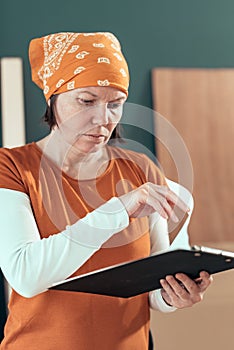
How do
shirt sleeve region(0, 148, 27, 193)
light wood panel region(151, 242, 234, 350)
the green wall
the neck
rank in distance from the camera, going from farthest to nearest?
the green wall → light wood panel region(151, 242, 234, 350) → the neck → shirt sleeve region(0, 148, 27, 193)

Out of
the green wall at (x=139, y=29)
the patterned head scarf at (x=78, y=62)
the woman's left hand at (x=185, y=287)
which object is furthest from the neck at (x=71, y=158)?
the green wall at (x=139, y=29)

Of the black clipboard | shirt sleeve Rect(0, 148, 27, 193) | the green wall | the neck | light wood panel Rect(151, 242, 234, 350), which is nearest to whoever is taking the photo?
the black clipboard

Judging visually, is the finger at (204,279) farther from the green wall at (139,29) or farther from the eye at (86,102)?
the green wall at (139,29)

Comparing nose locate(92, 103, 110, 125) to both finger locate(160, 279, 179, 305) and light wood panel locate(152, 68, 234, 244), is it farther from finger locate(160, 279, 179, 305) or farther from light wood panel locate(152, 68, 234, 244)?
light wood panel locate(152, 68, 234, 244)

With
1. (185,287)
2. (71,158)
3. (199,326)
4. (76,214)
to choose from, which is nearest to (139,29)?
(199,326)

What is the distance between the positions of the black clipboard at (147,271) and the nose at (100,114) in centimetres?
35

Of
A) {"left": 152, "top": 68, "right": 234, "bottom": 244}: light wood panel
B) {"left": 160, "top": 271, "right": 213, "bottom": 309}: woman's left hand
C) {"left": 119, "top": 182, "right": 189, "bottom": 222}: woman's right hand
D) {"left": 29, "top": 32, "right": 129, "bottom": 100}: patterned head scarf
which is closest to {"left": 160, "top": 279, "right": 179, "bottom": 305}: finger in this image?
{"left": 160, "top": 271, "right": 213, "bottom": 309}: woman's left hand

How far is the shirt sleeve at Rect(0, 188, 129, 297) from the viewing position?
56.7 inches

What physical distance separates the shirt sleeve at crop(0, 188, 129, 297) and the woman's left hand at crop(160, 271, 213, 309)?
0.17 metres

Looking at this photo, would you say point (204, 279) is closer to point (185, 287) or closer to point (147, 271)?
point (185, 287)

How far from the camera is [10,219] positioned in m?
1.50

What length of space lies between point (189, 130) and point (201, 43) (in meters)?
0.46

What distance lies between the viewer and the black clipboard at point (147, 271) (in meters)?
1.33

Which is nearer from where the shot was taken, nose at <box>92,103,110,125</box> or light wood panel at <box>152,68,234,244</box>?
nose at <box>92,103,110,125</box>
